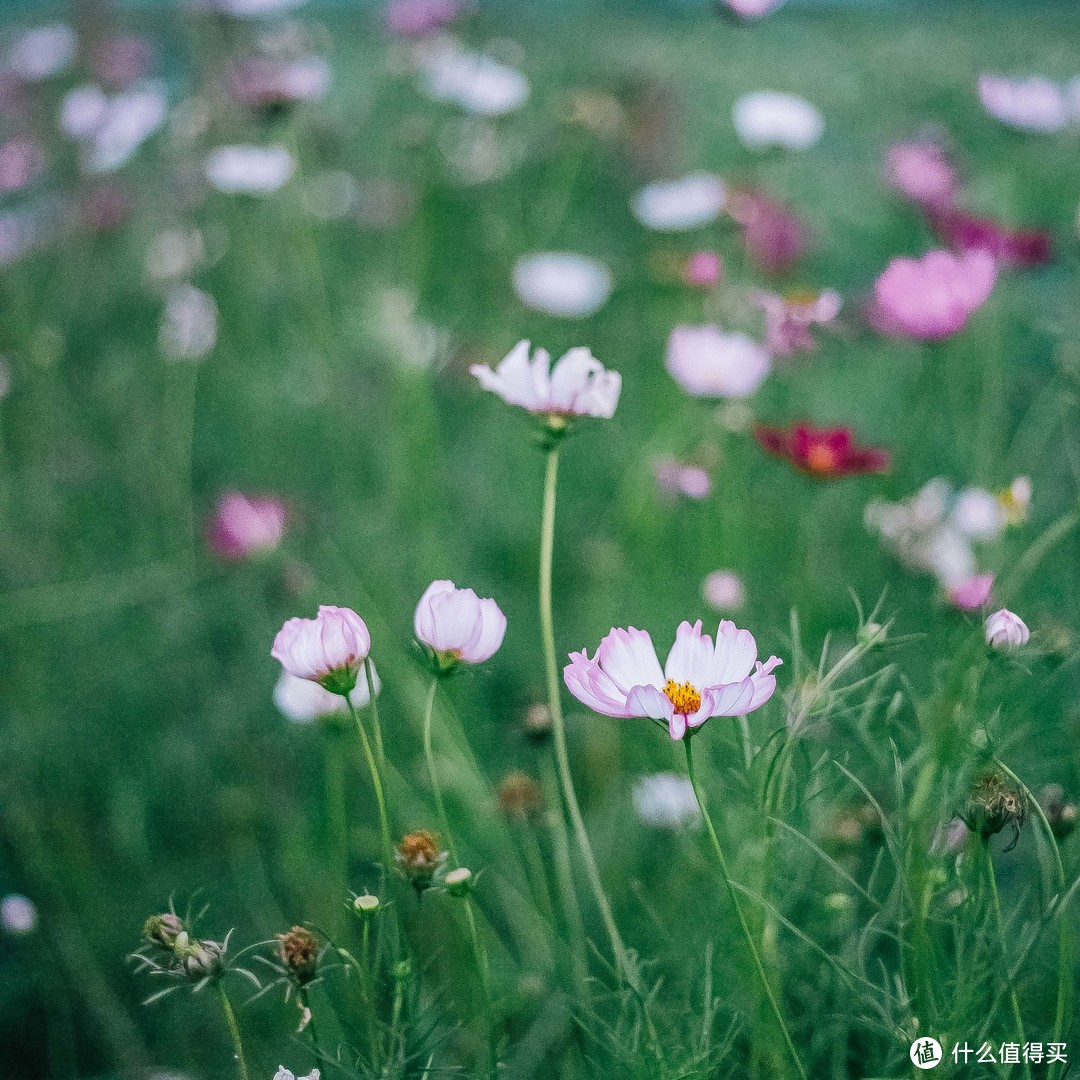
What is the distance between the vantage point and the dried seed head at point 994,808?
0.40 meters

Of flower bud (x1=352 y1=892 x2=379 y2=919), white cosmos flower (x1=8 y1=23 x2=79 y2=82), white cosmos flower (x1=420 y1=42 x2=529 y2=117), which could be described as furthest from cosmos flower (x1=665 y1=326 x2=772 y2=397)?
white cosmos flower (x1=8 y1=23 x2=79 y2=82)

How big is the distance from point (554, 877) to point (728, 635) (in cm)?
44

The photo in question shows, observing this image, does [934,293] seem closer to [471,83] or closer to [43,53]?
[471,83]

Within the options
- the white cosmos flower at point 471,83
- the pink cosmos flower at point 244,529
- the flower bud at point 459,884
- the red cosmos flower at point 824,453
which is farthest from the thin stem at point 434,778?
the white cosmos flower at point 471,83

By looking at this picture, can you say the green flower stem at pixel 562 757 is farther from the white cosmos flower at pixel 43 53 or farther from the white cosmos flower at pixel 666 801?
the white cosmos flower at pixel 43 53

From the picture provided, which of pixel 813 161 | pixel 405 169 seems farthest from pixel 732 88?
pixel 405 169

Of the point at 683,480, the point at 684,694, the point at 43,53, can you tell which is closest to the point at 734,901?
the point at 684,694

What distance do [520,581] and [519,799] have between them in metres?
0.49

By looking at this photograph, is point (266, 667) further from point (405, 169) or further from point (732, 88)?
point (732, 88)

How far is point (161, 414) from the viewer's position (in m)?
1.29

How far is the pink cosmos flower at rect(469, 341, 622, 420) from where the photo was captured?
510mm

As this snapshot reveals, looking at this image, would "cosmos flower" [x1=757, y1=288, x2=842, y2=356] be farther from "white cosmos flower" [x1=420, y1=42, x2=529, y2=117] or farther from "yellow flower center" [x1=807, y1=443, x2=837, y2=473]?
"white cosmos flower" [x1=420, y1=42, x2=529, y2=117]

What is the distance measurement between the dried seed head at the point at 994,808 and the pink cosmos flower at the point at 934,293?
384mm

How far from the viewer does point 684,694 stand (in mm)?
414
